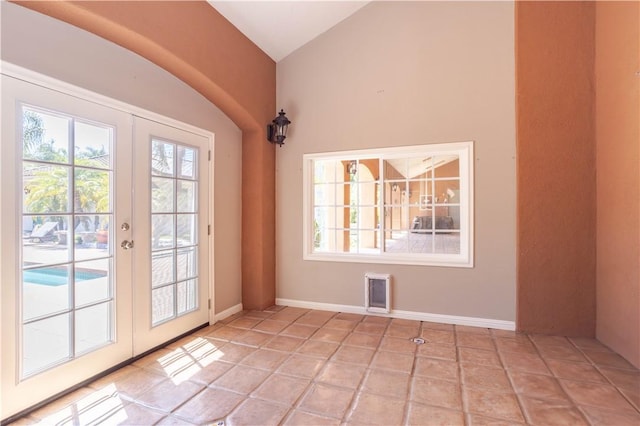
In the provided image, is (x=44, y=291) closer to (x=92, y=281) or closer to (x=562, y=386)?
(x=92, y=281)

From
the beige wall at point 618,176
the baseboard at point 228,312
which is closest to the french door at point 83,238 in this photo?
the baseboard at point 228,312

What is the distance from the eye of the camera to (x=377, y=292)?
356 centimetres

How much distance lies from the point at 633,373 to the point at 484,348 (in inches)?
38.0

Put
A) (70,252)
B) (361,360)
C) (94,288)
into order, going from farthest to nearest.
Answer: (361,360), (94,288), (70,252)

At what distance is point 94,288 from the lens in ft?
7.22

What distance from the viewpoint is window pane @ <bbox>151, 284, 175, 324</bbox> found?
266 cm

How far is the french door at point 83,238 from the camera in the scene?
1768 mm

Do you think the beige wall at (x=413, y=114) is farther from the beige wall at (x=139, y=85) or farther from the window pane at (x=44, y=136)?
the window pane at (x=44, y=136)

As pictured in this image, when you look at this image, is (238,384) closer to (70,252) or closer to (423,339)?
(70,252)

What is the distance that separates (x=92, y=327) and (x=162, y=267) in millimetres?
685

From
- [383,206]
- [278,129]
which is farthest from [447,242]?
[278,129]

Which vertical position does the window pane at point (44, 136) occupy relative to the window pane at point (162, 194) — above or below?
above

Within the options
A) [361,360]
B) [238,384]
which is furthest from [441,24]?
[238,384]

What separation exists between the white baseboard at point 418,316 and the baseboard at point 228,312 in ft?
1.67
